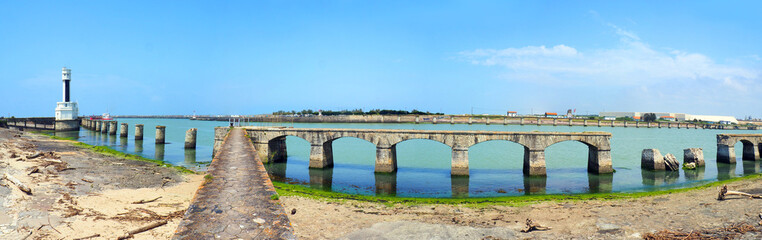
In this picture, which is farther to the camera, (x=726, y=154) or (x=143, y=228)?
(x=726, y=154)

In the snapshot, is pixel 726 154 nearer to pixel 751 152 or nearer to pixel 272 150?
pixel 751 152

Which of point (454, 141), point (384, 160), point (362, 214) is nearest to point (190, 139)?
point (384, 160)

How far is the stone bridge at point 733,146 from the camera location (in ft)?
119

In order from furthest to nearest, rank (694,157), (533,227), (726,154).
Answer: (726,154) → (694,157) → (533,227)

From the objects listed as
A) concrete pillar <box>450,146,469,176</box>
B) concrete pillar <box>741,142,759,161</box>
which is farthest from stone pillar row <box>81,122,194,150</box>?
concrete pillar <box>741,142,759,161</box>

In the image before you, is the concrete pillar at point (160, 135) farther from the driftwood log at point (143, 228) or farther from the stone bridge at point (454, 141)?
the driftwood log at point (143, 228)

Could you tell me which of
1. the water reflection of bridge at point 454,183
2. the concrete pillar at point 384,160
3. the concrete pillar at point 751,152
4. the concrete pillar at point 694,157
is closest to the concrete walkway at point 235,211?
the water reflection of bridge at point 454,183

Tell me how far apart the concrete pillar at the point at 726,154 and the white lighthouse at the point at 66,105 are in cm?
9818

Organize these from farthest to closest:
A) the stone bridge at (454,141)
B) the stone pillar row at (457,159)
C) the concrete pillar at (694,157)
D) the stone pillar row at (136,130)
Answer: the stone pillar row at (136,130) < the concrete pillar at (694,157) < the stone pillar row at (457,159) < the stone bridge at (454,141)

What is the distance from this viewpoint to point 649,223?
12172mm

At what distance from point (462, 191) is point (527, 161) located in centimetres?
809

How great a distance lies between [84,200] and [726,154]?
49.1m

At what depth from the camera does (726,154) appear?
36.6 meters

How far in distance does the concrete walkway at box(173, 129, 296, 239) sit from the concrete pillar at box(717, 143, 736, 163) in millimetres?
43787
